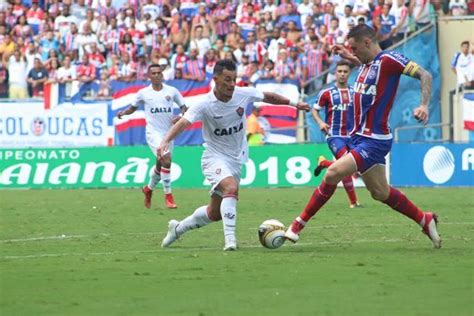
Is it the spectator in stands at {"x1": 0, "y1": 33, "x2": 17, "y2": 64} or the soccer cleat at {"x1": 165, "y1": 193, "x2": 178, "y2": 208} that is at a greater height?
the spectator in stands at {"x1": 0, "y1": 33, "x2": 17, "y2": 64}

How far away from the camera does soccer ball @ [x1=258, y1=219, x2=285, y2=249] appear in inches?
567

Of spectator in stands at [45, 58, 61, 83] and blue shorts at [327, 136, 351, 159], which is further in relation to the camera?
spectator in stands at [45, 58, 61, 83]

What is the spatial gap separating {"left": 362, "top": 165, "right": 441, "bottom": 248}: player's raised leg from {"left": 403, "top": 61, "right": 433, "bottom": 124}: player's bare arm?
3.24 feet

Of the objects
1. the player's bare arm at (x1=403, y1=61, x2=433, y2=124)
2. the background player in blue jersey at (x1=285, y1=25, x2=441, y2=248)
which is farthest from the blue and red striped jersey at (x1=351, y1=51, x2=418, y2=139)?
the player's bare arm at (x1=403, y1=61, x2=433, y2=124)

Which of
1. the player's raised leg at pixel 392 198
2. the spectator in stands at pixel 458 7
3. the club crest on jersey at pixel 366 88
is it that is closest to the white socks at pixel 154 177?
→ the player's raised leg at pixel 392 198

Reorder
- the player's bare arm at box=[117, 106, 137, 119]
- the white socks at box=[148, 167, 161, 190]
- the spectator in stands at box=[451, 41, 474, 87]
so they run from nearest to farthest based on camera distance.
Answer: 1. the player's bare arm at box=[117, 106, 137, 119]
2. the white socks at box=[148, 167, 161, 190]
3. the spectator in stands at box=[451, 41, 474, 87]

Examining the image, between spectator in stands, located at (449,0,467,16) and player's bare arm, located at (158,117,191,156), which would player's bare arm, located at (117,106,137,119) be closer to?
player's bare arm, located at (158,117,191,156)

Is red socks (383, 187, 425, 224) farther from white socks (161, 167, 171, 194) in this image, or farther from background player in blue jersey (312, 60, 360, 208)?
white socks (161, 167, 171, 194)

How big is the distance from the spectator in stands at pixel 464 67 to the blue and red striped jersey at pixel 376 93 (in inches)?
704

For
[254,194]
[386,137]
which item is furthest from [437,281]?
[254,194]

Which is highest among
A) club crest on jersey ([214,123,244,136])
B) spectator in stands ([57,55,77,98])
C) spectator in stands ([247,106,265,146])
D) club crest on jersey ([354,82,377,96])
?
club crest on jersey ([354,82,377,96])

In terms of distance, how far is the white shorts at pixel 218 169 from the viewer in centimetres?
1449

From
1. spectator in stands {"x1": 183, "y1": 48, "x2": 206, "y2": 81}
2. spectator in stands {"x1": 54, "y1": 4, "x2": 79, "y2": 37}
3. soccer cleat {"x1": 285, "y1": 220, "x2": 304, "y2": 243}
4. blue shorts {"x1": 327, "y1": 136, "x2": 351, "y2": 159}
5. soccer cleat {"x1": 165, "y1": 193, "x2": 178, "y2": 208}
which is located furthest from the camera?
spectator in stands {"x1": 54, "y1": 4, "x2": 79, "y2": 37}

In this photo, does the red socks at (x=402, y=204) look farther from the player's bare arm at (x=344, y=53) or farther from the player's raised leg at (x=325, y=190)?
the player's bare arm at (x=344, y=53)
